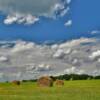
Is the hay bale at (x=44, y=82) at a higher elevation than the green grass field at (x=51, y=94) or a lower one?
higher

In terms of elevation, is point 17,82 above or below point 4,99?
above

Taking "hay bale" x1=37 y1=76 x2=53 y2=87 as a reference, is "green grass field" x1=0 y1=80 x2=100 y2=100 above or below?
below

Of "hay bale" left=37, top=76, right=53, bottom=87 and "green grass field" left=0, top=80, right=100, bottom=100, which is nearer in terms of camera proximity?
"green grass field" left=0, top=80, right=100, bottom=100

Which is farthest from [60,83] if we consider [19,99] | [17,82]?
[19,99]

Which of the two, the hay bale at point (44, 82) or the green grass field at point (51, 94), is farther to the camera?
the hay bale at point (44, 82)

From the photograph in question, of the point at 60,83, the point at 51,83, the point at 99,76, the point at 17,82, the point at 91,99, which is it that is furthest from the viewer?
the point at 99,76

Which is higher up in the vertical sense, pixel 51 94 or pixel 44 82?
pixel 44 82

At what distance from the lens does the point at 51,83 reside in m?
68.9

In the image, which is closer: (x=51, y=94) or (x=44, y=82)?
(x=51, y=94)

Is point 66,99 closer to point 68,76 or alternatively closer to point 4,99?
point 4,99

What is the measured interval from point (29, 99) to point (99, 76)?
379 ft

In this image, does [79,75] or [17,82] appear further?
[79,75]

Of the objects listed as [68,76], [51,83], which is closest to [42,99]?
[51,83]

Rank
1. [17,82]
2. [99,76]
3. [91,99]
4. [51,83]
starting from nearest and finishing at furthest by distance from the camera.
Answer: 1. [91,99]
2. [51,83]
3. [17,82]
4. [99,76]
